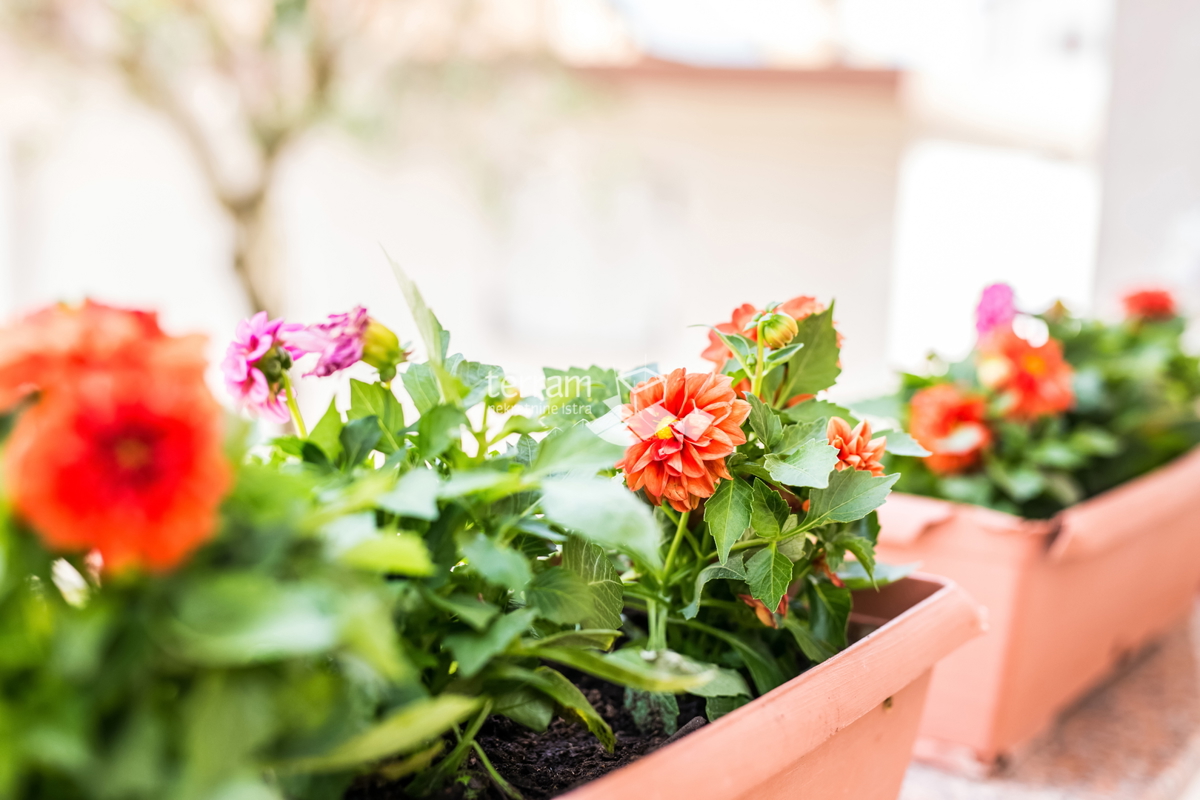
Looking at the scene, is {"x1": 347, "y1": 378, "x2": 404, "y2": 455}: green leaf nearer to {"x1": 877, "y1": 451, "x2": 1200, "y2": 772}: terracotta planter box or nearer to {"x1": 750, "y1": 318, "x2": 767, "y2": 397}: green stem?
{"x1": 750, "y1": 318, "x2": 767, "y2": 397}: green stem

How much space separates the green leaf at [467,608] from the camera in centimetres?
33

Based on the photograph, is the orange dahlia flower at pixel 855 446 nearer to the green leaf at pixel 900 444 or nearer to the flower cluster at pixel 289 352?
the green leaf at pixel 900 444

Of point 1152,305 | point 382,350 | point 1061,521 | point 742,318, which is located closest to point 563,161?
point 1152,305

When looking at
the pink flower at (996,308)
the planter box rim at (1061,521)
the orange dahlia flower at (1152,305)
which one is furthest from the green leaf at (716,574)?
the orange dahlia flower at (1152,305)


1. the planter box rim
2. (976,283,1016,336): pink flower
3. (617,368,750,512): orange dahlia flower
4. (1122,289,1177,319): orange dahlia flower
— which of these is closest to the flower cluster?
(617,368,750,512): orange dahlia flower

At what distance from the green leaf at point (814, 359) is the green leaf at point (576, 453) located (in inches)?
8.3

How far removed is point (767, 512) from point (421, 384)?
0.18 m

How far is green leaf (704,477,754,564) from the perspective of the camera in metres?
0.42

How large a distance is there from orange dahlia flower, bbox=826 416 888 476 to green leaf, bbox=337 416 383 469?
0.23 meters

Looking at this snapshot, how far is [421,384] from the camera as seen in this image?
1.39 ft

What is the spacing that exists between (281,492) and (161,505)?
4 centimetres

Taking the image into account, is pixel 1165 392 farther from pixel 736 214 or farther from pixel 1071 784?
pixel 736 214

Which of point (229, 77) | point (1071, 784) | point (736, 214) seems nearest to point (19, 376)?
point (1071, 784)

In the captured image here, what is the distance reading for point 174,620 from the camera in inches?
9.6
